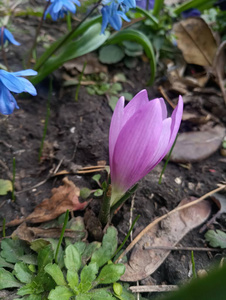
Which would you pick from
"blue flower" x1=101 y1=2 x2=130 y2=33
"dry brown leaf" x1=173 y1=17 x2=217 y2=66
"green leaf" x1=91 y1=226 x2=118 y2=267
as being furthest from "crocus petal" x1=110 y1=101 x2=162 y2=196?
"dry brown leaf" x1=173 y1=17 x2=217 y2=66

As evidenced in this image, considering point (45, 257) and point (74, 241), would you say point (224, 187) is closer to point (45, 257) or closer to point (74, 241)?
point (74, 241)

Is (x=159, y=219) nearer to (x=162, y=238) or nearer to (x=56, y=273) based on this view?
(x=162, y=238)

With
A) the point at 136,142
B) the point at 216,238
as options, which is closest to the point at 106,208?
the point at 136,142

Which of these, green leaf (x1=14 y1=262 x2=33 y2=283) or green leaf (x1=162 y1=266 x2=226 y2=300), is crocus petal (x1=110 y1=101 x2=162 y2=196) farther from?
green leaf (x1=162 y1=266 x2=226 y2=300)

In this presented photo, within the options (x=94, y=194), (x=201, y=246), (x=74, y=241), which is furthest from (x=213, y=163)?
(x=74, y=241)

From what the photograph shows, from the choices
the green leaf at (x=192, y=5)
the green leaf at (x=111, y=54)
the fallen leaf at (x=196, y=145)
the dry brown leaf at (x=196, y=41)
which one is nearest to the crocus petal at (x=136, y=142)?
the fallen leaf at (x=196, y=145)
